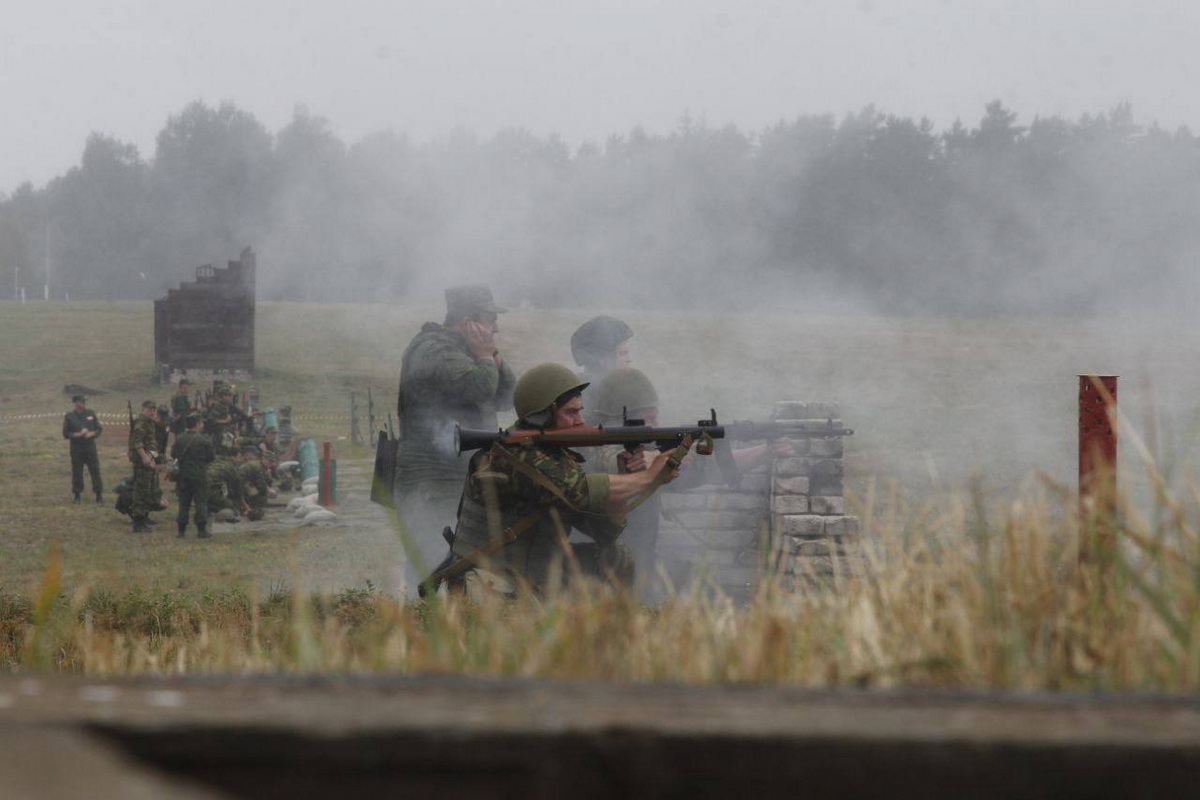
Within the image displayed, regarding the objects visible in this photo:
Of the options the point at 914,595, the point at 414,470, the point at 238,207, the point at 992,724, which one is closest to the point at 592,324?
the point at 414,470

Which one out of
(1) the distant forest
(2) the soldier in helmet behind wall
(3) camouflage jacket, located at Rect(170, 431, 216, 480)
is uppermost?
(1) the distant forest

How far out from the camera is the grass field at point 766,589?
2260mm

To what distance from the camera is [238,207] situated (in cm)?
4428

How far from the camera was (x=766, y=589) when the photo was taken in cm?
336

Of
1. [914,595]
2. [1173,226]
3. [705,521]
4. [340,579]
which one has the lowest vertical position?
[340,579]

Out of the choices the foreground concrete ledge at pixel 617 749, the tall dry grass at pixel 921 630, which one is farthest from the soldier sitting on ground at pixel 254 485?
the foreground concrete ledge at pixel 617 749

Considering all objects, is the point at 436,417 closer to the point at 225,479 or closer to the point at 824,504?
the point at 824,504

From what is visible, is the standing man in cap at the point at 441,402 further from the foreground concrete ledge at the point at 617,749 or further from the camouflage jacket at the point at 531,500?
the foreground concrete ledge at the point at 617,749

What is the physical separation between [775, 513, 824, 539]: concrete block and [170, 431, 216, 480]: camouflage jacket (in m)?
9.07

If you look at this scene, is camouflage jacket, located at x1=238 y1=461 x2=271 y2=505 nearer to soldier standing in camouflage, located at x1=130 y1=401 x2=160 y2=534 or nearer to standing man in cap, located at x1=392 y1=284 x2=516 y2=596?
soldier standing in camouflage, located at x1=130 y1=401 x2=160 y2=534

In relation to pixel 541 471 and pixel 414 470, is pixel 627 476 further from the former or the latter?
pixel 414 470

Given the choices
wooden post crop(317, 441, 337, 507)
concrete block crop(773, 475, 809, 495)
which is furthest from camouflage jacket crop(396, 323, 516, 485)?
wooden post crop(317, 441, 337, 507)

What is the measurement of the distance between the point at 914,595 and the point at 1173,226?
17924 millimetres

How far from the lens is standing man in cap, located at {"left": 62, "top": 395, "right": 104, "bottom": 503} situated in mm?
18906
